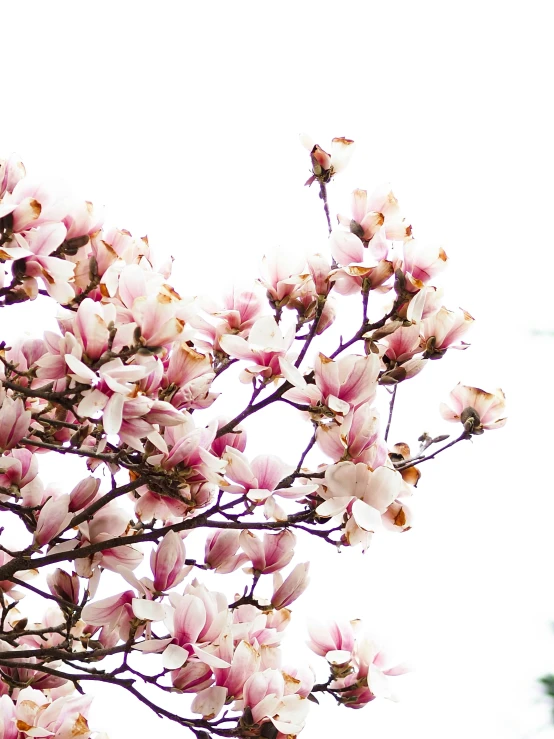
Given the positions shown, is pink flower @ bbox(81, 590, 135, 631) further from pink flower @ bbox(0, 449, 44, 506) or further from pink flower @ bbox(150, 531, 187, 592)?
pink flower @ bbox(0, 449, 44, 506)

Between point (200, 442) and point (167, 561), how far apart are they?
11 centimetres

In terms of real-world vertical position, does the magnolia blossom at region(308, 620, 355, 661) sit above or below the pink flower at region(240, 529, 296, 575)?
below

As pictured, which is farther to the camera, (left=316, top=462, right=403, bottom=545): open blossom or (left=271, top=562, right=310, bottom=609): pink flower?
(left=271, top=562, right=310, bottom=609): pink flower

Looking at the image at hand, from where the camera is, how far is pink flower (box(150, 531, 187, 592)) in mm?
705

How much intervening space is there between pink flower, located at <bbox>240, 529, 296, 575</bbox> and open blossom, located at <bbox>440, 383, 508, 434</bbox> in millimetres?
192

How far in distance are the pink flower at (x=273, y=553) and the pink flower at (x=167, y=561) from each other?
0.08 m

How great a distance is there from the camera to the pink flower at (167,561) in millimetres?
705

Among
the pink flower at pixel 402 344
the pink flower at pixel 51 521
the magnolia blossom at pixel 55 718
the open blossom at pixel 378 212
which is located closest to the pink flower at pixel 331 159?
the open blossom at pixel 378 212

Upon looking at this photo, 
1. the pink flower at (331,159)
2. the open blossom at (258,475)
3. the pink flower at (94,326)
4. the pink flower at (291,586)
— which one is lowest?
the pink flower at (291,586)

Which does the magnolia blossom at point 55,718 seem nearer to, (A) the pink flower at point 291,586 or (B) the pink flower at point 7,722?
(B) the pink flower at point 7,722

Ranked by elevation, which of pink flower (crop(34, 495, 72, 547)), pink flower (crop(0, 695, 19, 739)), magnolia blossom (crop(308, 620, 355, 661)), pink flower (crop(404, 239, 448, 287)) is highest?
pink flower (crop(404, 239, 448, 287))

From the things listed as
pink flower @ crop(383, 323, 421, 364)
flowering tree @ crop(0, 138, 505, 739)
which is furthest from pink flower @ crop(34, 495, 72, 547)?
pink flower @ crop(383, 323, 421, 364)

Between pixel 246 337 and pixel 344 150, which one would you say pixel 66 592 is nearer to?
pixel 246 337

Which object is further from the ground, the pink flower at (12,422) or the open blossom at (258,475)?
the pink flower at (12,422)
